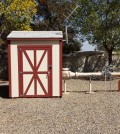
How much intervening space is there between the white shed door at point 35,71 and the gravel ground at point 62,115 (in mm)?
560

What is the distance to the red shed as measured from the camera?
49.6ft

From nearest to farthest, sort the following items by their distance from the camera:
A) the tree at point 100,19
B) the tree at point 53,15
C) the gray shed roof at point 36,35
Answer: the gray shed roof at point 36,35 → the tree at point 100,19 → the tree at point 53,15

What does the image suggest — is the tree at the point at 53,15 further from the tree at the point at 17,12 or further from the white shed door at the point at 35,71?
the white shed door at the point at 35,71

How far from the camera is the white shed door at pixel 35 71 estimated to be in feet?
49.6

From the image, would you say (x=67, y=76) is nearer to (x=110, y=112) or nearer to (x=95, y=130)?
(x=110, y=112)

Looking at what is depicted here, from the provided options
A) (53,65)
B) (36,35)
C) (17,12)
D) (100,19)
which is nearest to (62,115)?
(53,65)

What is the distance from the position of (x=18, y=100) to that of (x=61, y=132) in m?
6.23

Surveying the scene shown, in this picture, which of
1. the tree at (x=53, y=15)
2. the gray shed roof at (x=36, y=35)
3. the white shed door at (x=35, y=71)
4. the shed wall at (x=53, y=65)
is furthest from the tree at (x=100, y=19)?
the white shed door at (x=35, y=71)

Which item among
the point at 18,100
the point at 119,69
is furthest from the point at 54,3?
the point at 18,100

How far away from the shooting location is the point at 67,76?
16703mm

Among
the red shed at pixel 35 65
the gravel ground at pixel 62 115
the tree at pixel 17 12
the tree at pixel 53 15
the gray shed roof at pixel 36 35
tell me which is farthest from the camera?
the tree at pixel 53 15

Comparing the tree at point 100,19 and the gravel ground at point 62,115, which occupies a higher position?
the tree at point 100,19

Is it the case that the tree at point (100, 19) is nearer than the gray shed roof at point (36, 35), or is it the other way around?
the gray shed roof at point (36, 35)

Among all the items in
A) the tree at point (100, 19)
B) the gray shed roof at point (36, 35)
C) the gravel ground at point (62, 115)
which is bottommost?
the gravel ground at point (62, 115)
